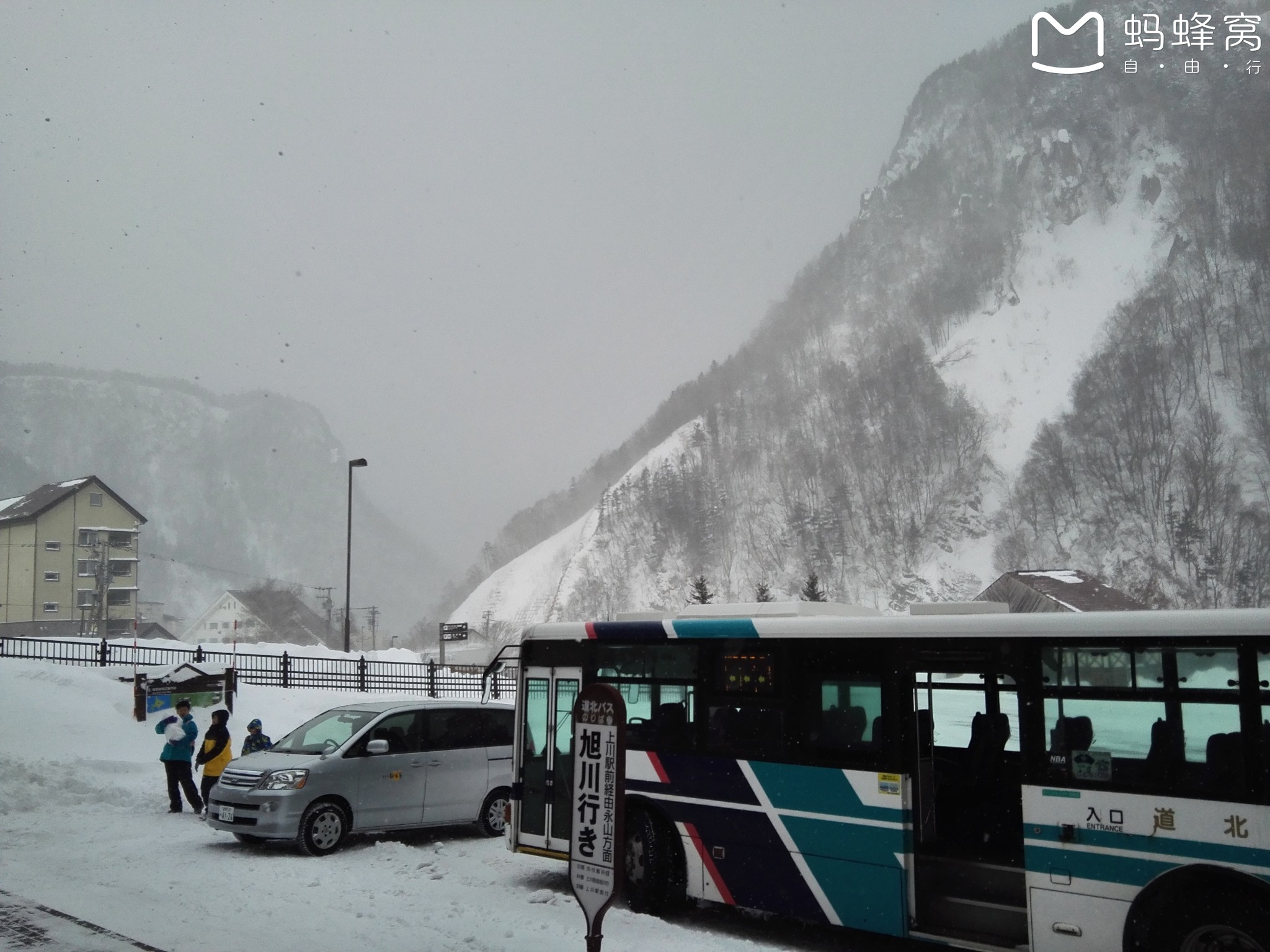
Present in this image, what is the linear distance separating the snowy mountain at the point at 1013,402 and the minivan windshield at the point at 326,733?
97133 millimetres

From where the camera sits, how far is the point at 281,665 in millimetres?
31922

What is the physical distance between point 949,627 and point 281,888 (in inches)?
281

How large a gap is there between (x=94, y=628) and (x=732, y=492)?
3368 inches

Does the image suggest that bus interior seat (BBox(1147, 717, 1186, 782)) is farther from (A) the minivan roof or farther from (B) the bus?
(A) the minivan roof

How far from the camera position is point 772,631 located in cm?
892

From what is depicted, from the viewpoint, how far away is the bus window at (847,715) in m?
8.20

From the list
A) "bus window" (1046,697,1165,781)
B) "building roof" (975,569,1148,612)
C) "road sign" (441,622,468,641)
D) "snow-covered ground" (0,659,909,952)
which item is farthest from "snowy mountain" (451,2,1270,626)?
"bus window" (1046,697,1165,781)

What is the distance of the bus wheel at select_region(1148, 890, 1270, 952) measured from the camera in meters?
6.17

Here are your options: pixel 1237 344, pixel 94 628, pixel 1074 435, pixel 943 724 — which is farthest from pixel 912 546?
pixel 943 724

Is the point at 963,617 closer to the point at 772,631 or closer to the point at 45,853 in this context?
the point at 772,631

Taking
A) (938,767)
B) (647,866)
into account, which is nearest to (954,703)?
(938,767)

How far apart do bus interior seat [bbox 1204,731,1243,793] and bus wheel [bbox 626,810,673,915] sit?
4.81 metres

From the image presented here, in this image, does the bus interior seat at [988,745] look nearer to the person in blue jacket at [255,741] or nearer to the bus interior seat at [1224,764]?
the bus interior seat at [1224,764]

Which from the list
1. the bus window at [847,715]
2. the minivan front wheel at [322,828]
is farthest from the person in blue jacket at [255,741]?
the bus window at [847,715]
